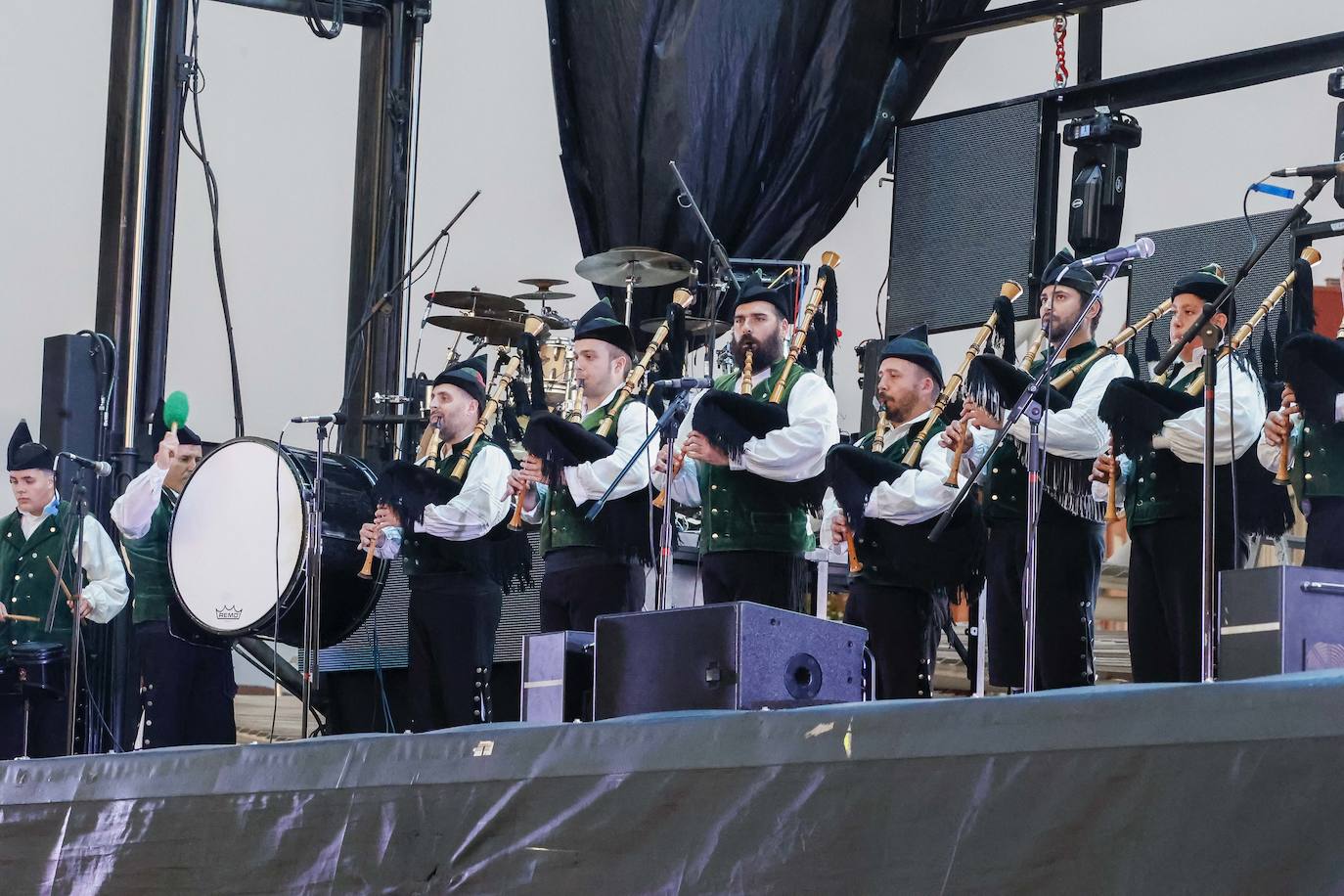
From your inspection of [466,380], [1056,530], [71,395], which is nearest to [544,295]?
[71,395]

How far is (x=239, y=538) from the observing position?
6246 mm

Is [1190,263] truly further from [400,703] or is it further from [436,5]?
[436,5]

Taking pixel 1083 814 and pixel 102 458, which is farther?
pixel 102 458

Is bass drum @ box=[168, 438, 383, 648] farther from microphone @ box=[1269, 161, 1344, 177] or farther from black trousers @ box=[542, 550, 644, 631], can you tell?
microphone @ box=[1269, 161, 1344, 177]

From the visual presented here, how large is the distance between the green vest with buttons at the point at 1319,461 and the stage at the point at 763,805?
6.57ft

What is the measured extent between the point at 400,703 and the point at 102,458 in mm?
1544

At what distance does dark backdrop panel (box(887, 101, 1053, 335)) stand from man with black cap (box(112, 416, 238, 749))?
287 cm

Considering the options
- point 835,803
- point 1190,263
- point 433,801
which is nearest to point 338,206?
point 1190,263

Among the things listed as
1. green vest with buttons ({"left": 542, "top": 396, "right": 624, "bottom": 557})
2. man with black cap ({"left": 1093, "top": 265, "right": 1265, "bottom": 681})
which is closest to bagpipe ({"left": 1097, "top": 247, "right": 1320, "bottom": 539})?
man with black cap ({"left": 1093, "top": 265, "right": 1265, "bottom": 681})

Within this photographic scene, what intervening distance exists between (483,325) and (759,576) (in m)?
3.62

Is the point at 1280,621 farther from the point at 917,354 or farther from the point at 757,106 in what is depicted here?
the point at 757,106

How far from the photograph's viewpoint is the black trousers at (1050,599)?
484 cm

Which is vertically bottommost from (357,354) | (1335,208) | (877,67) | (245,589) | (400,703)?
(400,703)

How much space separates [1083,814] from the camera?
8.61 ft
